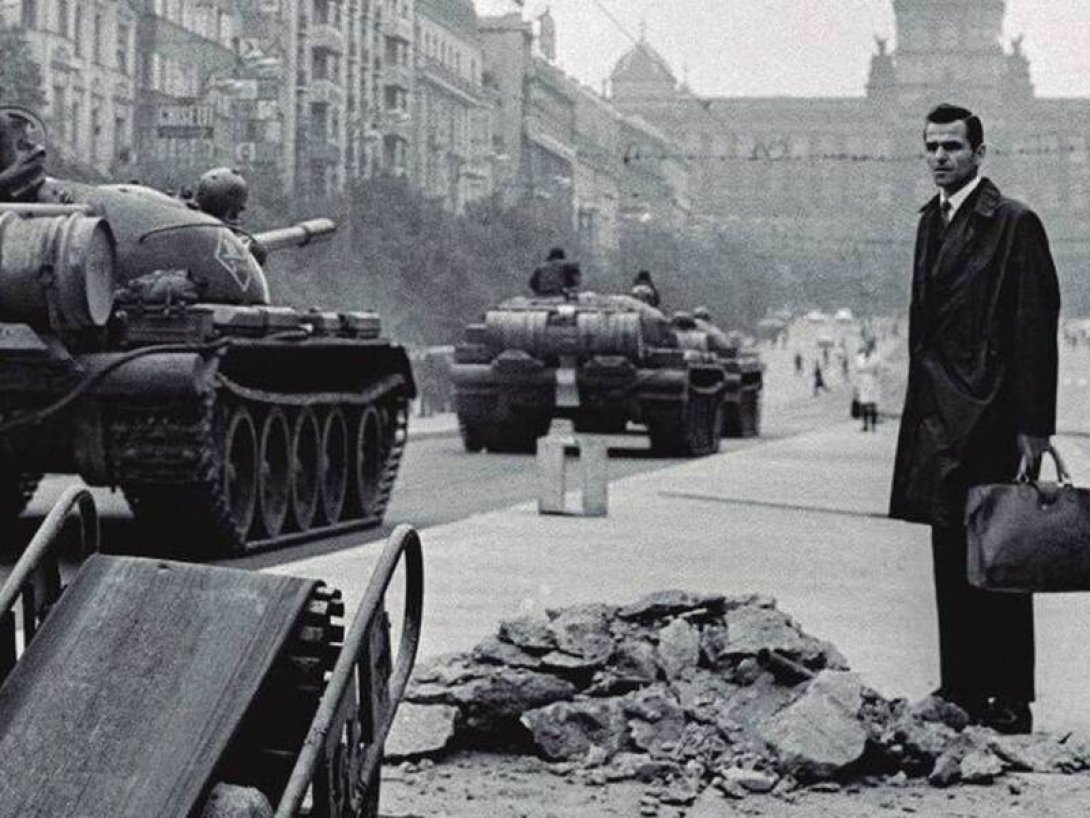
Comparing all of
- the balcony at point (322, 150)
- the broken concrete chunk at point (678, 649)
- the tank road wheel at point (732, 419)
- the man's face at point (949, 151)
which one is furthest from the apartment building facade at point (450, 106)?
the broken concrete chunk at point (678, 649)

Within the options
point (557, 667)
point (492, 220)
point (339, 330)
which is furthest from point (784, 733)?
point (492, 220)

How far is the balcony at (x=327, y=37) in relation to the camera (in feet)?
141

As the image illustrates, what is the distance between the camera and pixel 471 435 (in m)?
27.5

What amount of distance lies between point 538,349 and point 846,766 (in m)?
20.1

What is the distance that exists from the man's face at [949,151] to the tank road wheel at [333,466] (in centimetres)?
825

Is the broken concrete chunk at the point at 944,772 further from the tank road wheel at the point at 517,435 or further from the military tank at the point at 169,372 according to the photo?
the tank road wheel at the point at 517,435

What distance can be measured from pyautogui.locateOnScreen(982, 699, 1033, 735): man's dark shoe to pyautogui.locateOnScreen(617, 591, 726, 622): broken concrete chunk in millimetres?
855

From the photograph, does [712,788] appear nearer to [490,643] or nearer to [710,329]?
[490,643]

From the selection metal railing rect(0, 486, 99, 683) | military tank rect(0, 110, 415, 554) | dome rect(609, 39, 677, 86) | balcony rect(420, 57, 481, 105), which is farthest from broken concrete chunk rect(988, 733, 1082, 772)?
dome rect(609, 39, 677, 86)

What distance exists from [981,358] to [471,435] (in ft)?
67.2

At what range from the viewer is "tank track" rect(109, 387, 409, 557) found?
12445 millimetres

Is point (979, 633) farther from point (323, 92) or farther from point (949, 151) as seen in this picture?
point (323, 92)

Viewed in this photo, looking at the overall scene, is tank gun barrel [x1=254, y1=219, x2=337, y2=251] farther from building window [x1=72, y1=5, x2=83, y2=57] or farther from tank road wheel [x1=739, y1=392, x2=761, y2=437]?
building window [x1=72, y1=5, x2=83, y2=57]

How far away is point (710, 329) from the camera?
1291 inches
